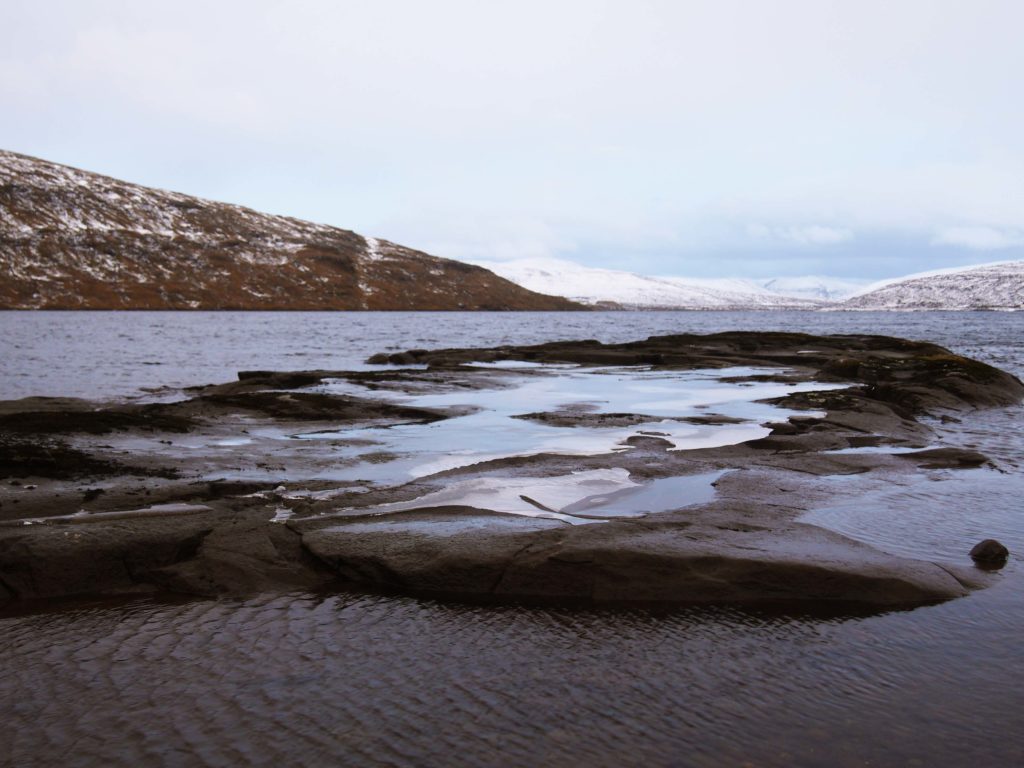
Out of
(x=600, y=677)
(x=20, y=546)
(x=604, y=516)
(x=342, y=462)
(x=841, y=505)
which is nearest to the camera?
(x=600, y=677)

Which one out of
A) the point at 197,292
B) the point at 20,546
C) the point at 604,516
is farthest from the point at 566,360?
the point at 197,292

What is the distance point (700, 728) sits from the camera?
5211 mm

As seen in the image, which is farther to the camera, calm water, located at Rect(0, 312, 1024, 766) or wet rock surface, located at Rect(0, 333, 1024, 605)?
wet rock surface, located at Rect(0, 333, 1024, 605)

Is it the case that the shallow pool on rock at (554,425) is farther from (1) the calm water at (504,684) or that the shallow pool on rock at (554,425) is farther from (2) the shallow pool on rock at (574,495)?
(1) the calm water at (504,684)

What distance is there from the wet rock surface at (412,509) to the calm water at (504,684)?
46 cm

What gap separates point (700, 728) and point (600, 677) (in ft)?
3.10

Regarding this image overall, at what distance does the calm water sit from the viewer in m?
4.95

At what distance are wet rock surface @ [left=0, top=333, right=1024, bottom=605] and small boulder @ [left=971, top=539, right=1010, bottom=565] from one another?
0.48 meters

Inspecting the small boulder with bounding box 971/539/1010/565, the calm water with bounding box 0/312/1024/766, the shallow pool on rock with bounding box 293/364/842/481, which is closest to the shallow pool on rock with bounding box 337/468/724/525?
the shallow pool on rock with bounding box 293/364/842/481

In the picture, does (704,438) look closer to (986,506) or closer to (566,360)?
(986,506)

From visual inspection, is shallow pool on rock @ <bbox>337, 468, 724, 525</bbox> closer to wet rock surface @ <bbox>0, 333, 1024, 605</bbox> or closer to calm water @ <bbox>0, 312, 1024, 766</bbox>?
wet rock surface @ <bbox>0, 333, 1024, 605</bbox>

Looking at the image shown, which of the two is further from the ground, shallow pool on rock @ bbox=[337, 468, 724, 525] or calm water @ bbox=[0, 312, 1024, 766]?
shallow pool on rock @ bbox=[337, 468, 724, 525]

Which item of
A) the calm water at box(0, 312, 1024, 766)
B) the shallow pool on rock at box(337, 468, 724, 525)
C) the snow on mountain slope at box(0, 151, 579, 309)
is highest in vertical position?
the snow on mountain slope at box(0, 151, 579, 309)

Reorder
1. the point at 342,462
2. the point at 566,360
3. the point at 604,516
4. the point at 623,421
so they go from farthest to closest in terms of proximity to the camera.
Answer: the point at 566,360 < the point at 623,421 < the point at 342,462 < the point at 604,516
